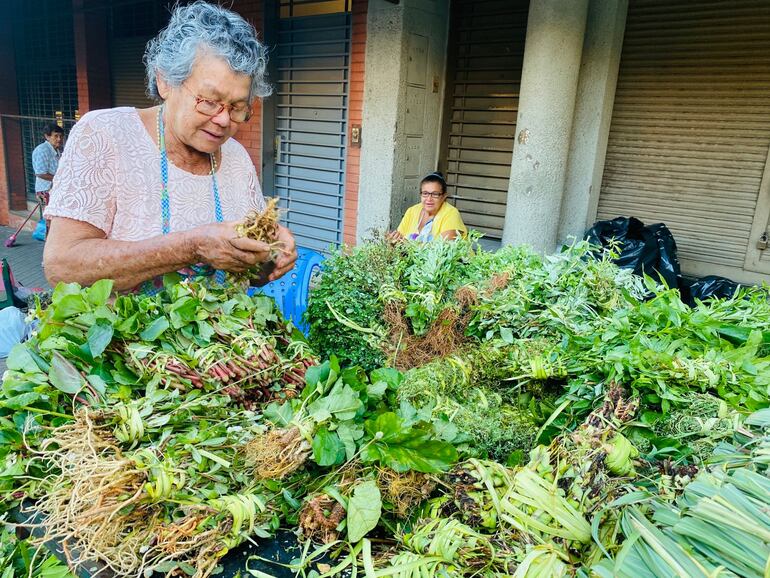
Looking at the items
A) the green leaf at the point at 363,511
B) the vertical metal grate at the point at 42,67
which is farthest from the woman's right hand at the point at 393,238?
the vertical metal grate at the point at 42,67

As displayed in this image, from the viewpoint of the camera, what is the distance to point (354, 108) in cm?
623

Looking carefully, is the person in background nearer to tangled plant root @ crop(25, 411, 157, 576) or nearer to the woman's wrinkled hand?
the woman's wrinkled hand

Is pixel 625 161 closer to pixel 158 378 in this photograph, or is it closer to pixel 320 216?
pixel 320 216

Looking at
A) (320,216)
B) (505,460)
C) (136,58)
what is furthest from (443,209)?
(136,58)

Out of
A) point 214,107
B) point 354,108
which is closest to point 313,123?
point 354,108

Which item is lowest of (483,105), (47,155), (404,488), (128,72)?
(404,488)

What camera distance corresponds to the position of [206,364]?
4.83 ft

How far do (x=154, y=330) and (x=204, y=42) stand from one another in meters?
1.00

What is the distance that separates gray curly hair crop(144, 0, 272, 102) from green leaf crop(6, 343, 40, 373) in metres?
1.03

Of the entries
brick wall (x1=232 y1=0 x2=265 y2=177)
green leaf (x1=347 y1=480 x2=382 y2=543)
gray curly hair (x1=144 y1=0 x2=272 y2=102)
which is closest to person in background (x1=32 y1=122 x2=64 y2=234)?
brick wall (x1=232 y1=0 x2=265 y2=177)

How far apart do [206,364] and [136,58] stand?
9740 mm

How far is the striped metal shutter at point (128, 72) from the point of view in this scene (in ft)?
30.7

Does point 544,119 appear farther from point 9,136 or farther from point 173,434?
point 9,136

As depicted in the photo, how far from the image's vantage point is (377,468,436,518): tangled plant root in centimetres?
127
